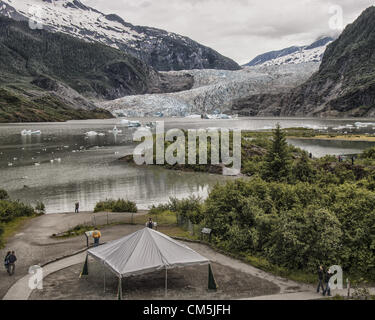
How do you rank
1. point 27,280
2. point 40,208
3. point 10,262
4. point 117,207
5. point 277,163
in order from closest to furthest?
point 27,280 < point 10,262 < point 117,207 < point 40,208 < point 277,163

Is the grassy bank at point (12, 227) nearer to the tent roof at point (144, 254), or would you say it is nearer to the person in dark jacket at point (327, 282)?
the tent roof at point (144, 254)

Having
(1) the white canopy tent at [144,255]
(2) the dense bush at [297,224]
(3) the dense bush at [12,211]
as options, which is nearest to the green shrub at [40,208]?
(3) the dense bush at [12,211]

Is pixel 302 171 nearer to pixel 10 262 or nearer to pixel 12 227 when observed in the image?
pixel 12 227

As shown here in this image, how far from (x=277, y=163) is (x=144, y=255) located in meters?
24.1

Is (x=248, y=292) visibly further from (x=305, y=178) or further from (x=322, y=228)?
(x=305, y=178)

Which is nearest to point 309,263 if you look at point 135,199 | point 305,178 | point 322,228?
point 322,228

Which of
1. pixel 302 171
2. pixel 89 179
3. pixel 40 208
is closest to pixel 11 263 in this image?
pixel 40 208

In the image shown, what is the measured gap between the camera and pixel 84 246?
2284 centimetres

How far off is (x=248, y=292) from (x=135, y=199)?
24.2 m

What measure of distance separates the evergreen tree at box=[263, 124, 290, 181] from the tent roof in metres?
20.8

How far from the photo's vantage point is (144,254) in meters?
16.8

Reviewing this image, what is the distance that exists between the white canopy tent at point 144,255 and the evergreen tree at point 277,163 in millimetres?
20720

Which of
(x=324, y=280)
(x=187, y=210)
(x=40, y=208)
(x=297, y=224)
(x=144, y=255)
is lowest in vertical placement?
(x=40, y=208)

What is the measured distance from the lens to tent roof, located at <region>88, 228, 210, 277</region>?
16.2m
